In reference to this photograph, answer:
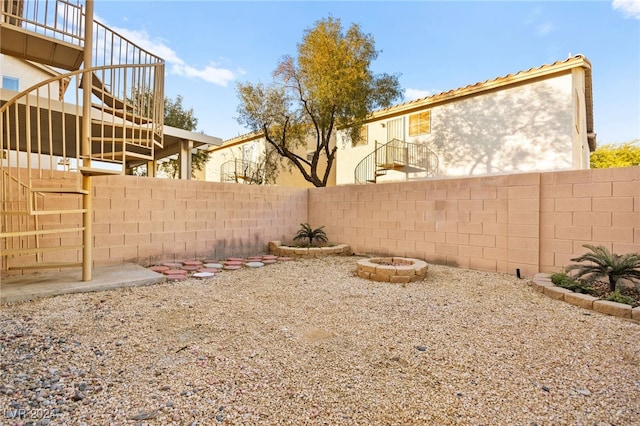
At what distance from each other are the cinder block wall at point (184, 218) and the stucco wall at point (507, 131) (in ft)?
16.2

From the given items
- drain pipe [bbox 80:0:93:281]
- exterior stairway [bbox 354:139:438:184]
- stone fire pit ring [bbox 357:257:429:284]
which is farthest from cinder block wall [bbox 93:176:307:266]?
exterior stairway [bbox 354:139:438:184]

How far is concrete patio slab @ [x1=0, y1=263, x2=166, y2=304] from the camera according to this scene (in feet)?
9.46

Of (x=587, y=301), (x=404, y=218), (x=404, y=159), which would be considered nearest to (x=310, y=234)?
(x=404, y=218)

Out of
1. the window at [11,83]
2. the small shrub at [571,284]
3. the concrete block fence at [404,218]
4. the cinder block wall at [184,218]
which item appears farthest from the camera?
the window at [11,83]

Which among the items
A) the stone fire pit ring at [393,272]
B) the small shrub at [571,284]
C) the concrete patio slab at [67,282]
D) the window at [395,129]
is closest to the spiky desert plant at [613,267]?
the small shrub at [571,284]

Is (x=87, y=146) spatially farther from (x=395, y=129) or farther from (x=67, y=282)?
(x=395, y=129)

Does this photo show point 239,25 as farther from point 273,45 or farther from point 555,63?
point 555,63

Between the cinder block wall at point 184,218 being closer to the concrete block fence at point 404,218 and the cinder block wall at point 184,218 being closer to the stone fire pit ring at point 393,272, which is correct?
the concrete block fence at point 404,218

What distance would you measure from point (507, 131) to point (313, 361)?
27.0ft

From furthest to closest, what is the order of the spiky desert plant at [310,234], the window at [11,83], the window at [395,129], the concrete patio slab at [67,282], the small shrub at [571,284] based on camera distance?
the window at [395,129]
the window at [11,83]
the spiky desert plant at [310,234]
the small shrub at [571,284]
the concrete patio slab at [67,282]

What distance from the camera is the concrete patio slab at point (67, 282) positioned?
9.46 feet

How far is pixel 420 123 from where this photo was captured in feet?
31.2

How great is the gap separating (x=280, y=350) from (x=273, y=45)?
30.5ft

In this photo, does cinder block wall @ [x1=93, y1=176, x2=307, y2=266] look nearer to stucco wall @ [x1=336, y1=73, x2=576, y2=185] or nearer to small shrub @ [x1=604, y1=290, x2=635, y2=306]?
stucco wall @ [x1=336, y1=73, x2=576, y2=185]
